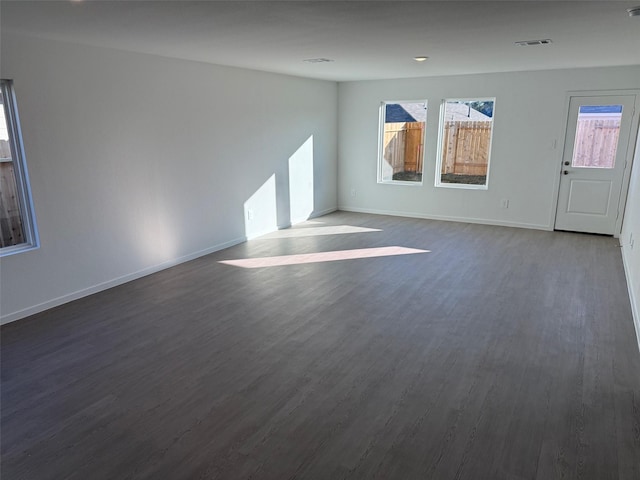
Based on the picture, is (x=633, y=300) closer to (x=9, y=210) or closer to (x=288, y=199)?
(x=288, y=199)

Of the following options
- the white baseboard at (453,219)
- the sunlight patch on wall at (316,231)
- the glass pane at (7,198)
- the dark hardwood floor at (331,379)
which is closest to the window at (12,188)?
the glass pane at (7,198)

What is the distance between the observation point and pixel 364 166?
7.85 metres

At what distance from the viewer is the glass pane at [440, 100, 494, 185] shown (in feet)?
22.4

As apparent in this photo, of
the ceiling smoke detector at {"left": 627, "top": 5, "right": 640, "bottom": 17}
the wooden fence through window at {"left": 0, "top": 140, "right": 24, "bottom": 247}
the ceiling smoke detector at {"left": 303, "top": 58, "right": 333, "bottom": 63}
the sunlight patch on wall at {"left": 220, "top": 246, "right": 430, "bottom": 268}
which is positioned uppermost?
the ceiling smoke detector at {"left": 303, "top": 58, "right": 333, "bottom": 63}

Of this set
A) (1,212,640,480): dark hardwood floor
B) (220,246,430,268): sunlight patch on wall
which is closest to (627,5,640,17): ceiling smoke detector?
(1,212,640,480): dark hardwood floor

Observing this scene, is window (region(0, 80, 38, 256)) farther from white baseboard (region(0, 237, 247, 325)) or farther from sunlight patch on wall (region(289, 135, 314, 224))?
sunlight patch on wall (region(289, 135, 314, 224))

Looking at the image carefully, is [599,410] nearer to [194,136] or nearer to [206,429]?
[206,429]

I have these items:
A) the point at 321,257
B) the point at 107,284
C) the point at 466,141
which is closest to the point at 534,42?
the point at 321,257

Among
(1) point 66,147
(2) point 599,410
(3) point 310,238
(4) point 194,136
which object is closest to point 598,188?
(3) point 310,238

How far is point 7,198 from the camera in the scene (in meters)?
3.59

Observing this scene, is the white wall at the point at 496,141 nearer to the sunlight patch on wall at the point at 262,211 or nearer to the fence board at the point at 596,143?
the fence board at the point at 596,143

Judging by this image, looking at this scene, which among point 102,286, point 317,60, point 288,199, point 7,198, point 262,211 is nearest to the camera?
point 7,198

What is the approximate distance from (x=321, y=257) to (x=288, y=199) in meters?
1.86

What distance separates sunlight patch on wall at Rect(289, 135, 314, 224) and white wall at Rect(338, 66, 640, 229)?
3.23ft
